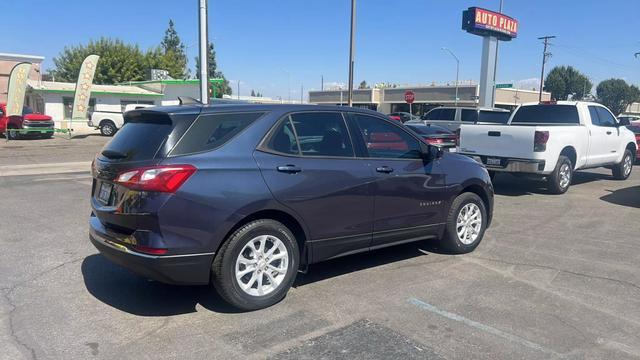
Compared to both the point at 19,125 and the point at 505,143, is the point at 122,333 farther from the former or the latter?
the point at 19,125

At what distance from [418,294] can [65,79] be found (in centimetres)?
6540

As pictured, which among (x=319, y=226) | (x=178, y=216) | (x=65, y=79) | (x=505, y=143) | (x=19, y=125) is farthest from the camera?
(x=65, y=79)

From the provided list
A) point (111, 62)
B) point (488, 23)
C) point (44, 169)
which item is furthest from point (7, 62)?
point (488, 23)

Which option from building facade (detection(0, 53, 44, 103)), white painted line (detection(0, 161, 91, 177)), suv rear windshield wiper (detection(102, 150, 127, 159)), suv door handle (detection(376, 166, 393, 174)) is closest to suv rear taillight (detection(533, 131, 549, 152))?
suv door handle (detection(376, 166, 393, 174))

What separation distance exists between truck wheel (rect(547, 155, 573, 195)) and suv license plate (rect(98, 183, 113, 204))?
8607mm

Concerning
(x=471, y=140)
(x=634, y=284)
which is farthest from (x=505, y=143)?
(x=634, y=284)

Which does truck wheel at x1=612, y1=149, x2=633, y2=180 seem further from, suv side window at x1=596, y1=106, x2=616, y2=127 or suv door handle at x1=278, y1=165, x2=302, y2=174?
suv door handle at x1=278, y1=165, x2=302, y2=174

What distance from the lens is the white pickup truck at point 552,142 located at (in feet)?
32.2

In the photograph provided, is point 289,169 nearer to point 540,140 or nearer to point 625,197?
point 540,140

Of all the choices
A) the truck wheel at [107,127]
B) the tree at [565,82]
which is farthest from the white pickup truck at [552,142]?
the tree at [565,82]

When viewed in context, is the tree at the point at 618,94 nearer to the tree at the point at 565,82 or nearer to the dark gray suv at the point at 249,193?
the tree at the point at 565,82

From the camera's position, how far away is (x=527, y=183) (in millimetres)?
12133

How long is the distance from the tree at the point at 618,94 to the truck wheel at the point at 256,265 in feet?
396

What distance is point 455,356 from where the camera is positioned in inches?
137
